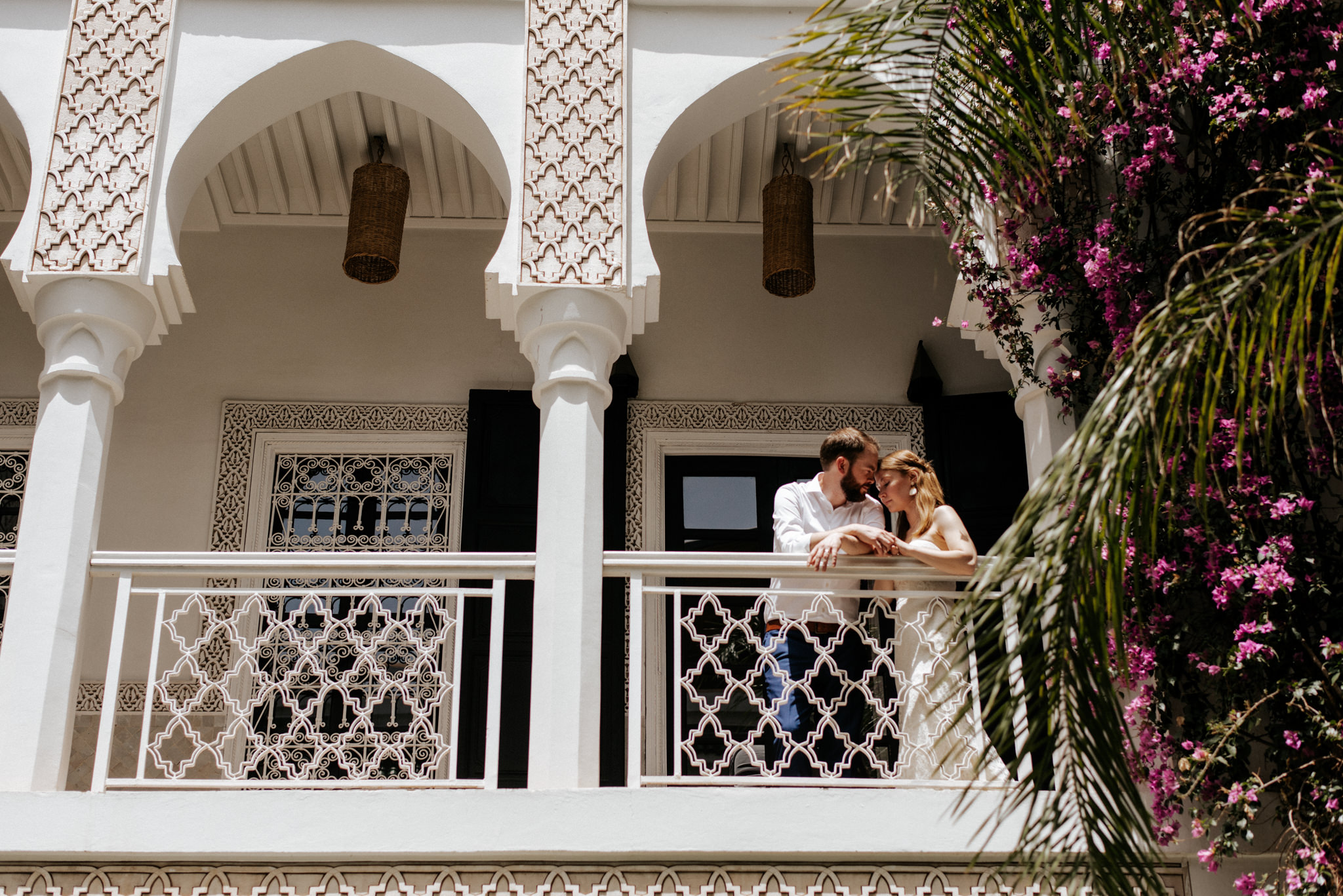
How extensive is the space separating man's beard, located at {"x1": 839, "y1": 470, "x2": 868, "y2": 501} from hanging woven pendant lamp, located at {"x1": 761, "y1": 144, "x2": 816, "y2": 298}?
6.23ft

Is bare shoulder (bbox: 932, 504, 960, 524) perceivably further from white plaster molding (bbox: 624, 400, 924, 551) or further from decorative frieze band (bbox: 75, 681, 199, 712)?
decorative frieze band (bbox: 75, 681, 199, 712)

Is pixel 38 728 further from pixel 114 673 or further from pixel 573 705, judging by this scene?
pixel 573 705

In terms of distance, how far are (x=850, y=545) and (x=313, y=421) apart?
3556 millimetres

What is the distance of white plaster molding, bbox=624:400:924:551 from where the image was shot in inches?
297

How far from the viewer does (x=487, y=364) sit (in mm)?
7645

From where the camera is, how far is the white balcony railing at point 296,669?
4.88m

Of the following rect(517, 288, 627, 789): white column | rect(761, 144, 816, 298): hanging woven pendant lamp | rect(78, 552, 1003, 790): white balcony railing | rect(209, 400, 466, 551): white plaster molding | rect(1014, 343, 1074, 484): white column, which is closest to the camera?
rect(78, 552, 1003, 790): white balcony railing

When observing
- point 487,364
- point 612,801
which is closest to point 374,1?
point 487,364

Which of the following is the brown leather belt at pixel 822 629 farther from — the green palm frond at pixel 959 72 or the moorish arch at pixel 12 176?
the moorish arch at pixel 12 176

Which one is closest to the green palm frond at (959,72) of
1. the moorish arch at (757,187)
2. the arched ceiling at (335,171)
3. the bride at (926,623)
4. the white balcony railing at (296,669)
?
the bride at (926,623)

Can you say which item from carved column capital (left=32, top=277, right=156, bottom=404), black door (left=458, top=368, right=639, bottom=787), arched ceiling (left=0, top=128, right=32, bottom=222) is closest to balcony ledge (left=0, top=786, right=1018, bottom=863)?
carved column capital (left=32, top=277, right=156, bottom=404)

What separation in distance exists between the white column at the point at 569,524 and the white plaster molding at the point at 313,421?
2090 millimetres

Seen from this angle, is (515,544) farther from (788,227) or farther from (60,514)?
(60,514)

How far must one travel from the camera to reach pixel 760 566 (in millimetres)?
5223
